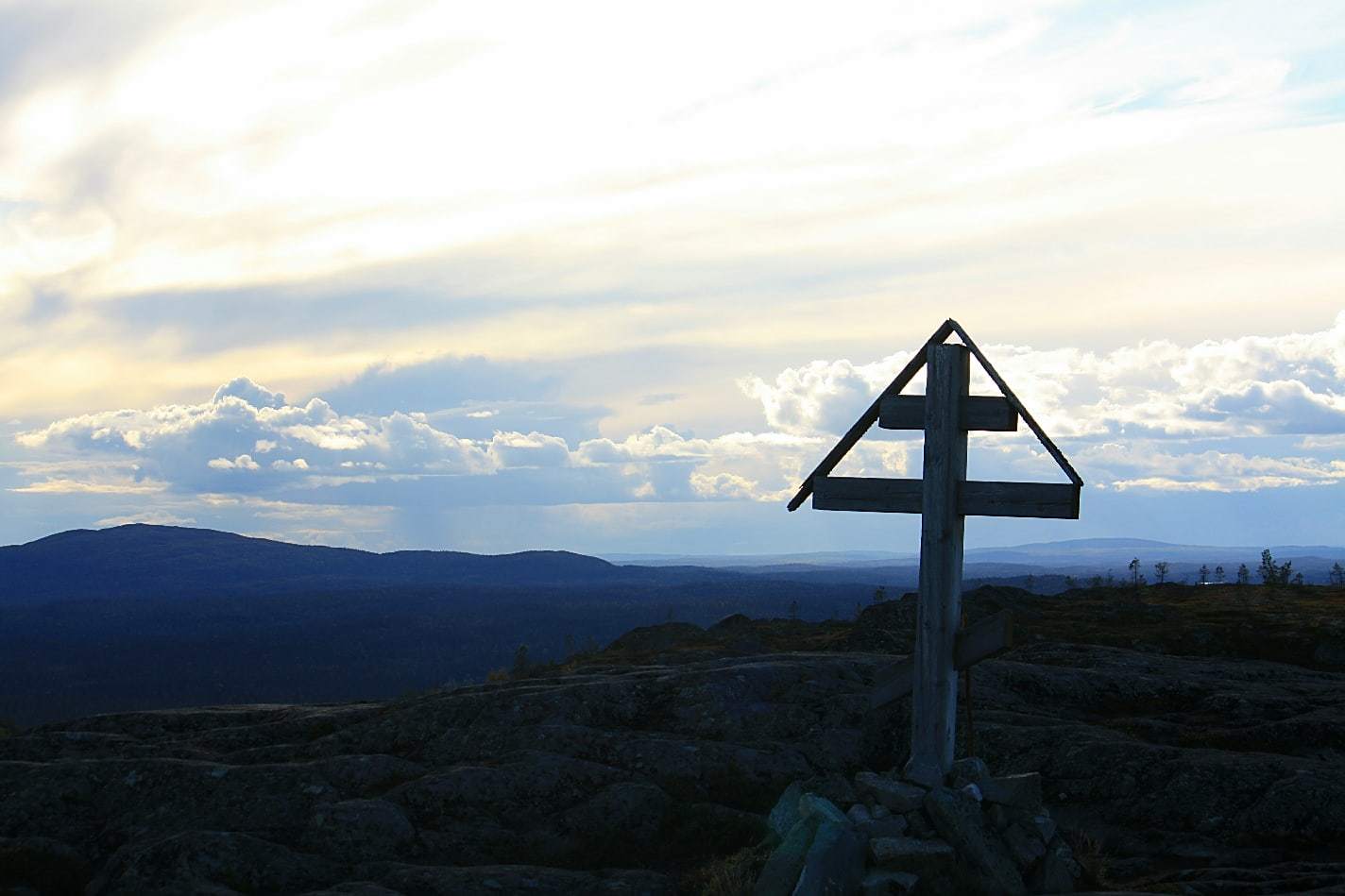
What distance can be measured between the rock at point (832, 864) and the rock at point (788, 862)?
0.21 m

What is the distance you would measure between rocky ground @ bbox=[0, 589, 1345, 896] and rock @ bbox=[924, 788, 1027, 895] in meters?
1.39

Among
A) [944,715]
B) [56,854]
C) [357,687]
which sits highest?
[944,715]

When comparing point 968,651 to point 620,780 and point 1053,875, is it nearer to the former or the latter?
point 1053,875

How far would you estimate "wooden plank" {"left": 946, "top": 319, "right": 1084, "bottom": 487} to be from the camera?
15148 mm

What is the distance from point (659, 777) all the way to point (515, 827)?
3.04 m

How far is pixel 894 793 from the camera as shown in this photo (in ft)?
49.8

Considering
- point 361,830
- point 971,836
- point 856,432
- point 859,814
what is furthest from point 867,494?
point 361,830

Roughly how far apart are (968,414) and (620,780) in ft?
32.8

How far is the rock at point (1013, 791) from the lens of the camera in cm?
1559

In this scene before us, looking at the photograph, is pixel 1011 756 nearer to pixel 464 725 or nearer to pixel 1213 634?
pixel 464 725

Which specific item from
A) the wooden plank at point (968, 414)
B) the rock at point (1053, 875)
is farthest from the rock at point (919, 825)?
the wooden plank at point (968, 414)

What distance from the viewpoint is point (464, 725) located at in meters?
24.2

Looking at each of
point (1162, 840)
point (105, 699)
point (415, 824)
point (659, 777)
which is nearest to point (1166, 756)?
point (1162, 840)

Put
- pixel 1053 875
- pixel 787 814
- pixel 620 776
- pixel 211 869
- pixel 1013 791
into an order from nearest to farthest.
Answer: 1. pixel 1053 875
2. pixel 1013 791
3. pixel 787 814
4. pixel 211 869
5. pixel 620 776
